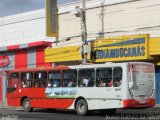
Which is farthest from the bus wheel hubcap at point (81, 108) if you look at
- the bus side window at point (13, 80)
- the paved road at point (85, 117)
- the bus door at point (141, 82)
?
the bus side window at point (13, 80)

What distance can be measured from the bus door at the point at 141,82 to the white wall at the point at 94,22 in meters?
8.80

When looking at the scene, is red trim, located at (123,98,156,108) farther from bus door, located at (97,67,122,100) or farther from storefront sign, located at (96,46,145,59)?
storefront sign, located at (96,46,145,59)

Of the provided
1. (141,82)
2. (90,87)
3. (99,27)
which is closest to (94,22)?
(99,27)

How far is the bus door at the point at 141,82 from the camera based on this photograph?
2166 cm

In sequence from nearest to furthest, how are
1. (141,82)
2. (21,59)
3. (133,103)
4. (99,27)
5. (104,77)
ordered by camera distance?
(133,103) → (141,82) → (104,77) → (99,27) → (21,59)

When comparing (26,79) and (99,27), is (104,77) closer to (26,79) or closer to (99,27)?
(26,79)

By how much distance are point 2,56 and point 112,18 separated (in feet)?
47.3

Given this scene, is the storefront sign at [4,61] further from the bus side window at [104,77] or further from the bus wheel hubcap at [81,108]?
the bus side window at [104,77]

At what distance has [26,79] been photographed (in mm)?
27844

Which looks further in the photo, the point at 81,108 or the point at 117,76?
the point at 81,108

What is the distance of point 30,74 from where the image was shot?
27516 mm

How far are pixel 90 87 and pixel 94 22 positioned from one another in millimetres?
12655

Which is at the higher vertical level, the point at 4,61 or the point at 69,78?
the point at 4,61

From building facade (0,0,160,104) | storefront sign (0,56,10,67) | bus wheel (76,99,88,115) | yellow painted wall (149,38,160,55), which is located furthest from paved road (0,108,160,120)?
storefront sign (0,56,10,67)
